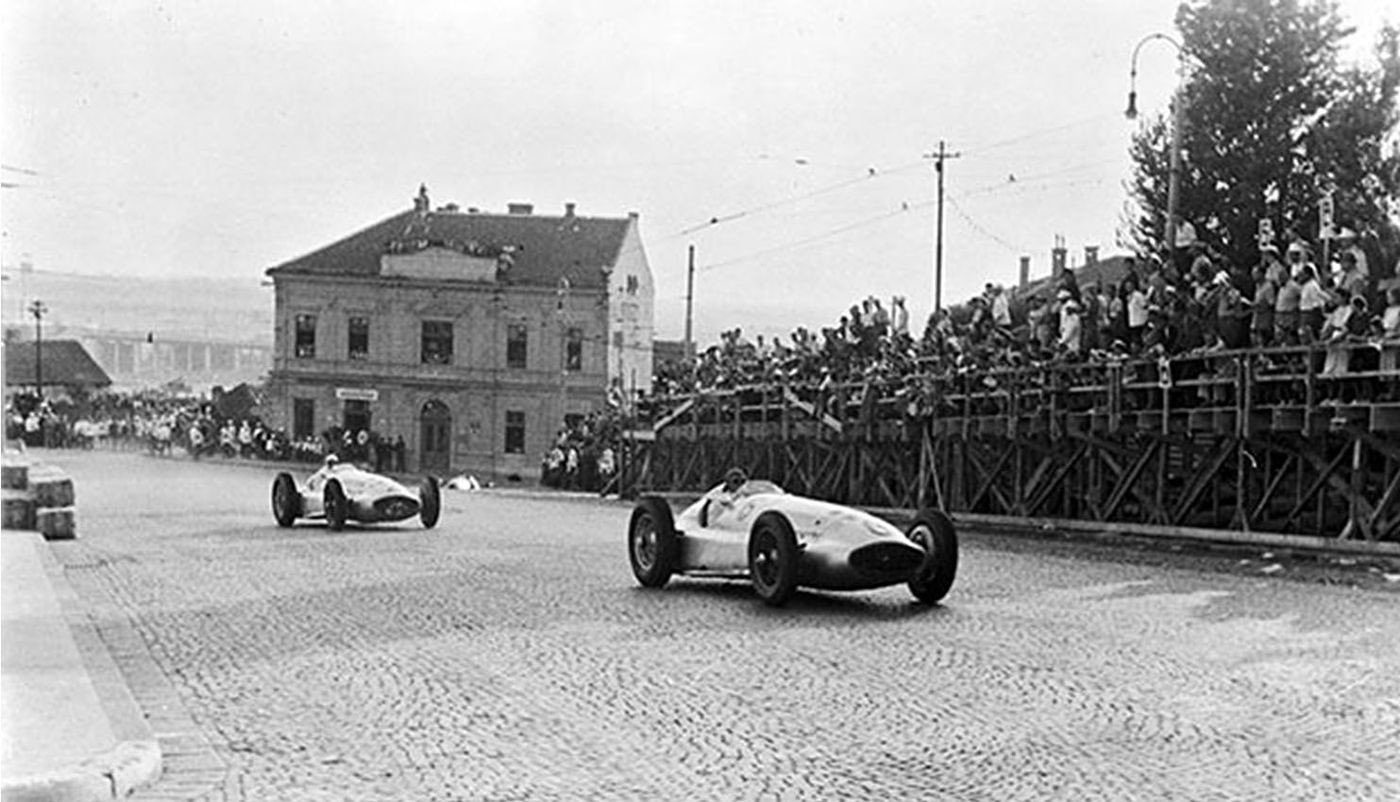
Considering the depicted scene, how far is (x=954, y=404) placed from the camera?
3136 cm

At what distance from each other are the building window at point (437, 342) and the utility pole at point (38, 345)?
22.5m

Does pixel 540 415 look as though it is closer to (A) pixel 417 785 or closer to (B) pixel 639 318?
(B) pixel 639 318

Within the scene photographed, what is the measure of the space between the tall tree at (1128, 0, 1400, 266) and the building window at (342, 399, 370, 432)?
50.1m

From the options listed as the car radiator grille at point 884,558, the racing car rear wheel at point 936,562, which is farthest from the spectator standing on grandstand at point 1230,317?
the car radiator grille at point 884,558

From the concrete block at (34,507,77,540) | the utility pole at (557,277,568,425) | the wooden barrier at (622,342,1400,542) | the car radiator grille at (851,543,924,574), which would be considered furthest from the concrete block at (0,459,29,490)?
the utility pole at (557,277,568,425)

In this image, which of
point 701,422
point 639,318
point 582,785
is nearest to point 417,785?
point 582,785

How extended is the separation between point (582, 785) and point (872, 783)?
1379 mm

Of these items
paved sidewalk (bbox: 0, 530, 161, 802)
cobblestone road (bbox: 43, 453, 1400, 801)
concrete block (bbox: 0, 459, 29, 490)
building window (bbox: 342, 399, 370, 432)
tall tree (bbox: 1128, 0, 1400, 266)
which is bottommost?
cobblestone road (bbox: 43, 453, 1400, 801)

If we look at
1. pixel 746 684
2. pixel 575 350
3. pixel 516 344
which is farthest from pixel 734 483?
pixel 516 344

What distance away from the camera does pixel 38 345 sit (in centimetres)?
10012

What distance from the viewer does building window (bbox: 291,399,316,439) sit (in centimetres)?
8494

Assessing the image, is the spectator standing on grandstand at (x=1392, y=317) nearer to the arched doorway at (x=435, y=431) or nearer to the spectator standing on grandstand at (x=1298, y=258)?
the spectator standing on grandstand at (x=1298, y=258)

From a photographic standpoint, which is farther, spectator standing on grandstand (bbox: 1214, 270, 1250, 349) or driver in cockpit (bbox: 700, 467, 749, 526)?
spectator standing on grandstand (bbox: 1214, 270, 1250, 349)

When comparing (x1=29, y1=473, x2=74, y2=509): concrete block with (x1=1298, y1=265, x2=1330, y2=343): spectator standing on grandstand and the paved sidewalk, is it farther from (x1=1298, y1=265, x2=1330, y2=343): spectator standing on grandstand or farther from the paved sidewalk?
(x1=1298, y1=265, x2=1330, y2=343): spectator standing on grandstand
